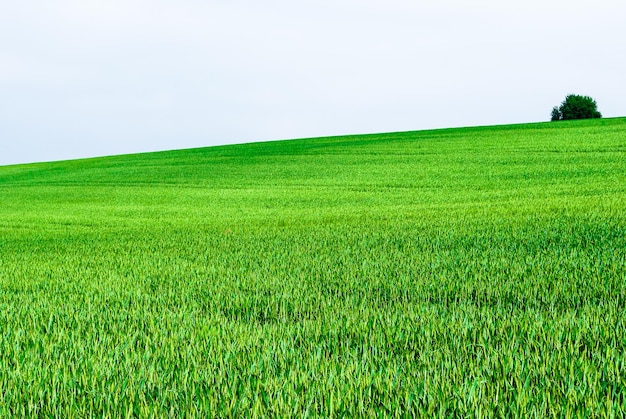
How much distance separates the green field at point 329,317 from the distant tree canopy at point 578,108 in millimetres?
71677

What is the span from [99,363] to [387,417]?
77.9 inches

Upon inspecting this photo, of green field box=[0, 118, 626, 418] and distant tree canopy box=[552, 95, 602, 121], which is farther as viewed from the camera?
distant tree canopy box=[552, 95, 602, 121]

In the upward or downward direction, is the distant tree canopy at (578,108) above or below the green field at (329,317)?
above

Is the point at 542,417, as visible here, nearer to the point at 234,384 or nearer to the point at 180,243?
the point at 234,384

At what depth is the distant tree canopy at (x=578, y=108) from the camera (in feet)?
269

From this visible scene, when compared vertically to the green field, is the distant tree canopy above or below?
above

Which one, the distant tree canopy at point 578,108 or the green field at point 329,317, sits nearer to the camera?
the green field at point 329,317

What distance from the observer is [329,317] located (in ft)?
17.4

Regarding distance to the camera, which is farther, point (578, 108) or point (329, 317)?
point (578, 108)

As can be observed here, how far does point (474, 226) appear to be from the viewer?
12375 mm

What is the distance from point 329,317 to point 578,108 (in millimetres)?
85513

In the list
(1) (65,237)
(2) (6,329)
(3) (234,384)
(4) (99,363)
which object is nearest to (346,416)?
(3) (234,384)

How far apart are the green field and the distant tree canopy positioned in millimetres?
71677

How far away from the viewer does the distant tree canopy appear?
82.0 meters
